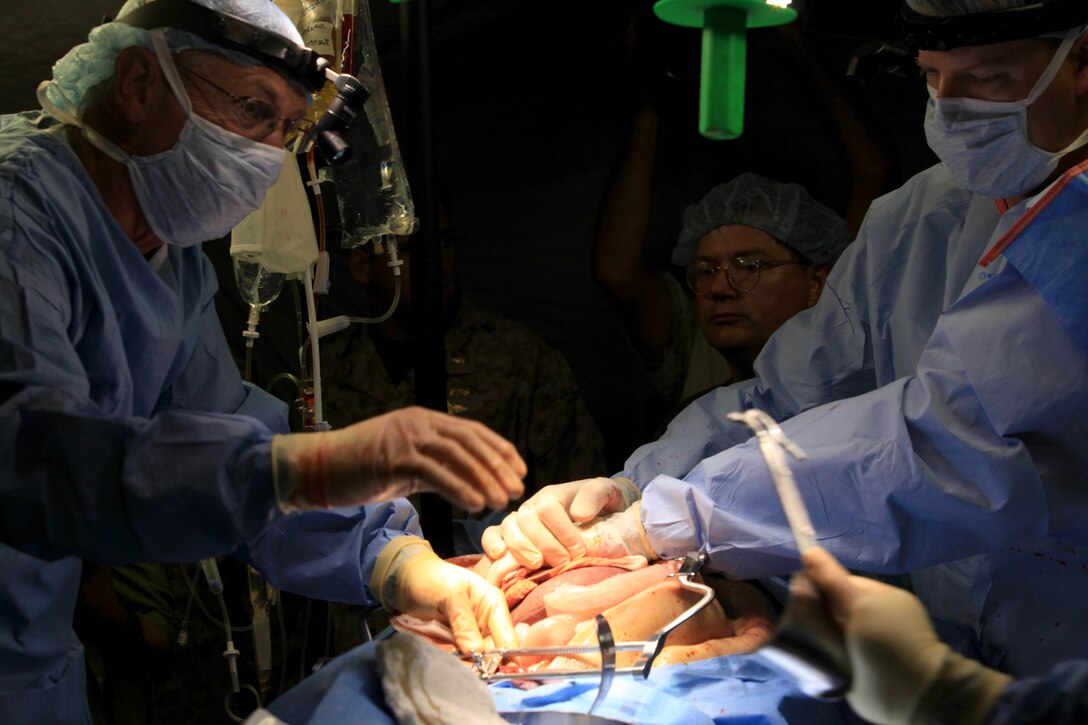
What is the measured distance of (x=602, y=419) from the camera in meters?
3.95

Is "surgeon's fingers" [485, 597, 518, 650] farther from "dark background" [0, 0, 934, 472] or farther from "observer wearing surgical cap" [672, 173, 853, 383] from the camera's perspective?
"dark background" [0, 0, 934, 472]

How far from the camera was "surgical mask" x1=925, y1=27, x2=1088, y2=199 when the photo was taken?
1.86m

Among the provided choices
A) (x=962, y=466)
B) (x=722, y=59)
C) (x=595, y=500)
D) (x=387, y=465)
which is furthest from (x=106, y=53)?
(x=962, y=466)

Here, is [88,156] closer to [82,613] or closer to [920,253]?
[82,613]

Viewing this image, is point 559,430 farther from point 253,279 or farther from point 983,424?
point 983,424

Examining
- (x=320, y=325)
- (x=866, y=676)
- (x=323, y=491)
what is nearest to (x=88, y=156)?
(x=320, y=325)

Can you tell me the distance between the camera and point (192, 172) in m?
1.92

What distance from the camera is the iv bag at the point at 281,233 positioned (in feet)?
8.10

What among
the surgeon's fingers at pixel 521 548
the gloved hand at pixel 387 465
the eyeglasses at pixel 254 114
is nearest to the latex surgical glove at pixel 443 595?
the surgeon's fingers at pixel 521 548

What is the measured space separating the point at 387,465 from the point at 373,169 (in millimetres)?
1494

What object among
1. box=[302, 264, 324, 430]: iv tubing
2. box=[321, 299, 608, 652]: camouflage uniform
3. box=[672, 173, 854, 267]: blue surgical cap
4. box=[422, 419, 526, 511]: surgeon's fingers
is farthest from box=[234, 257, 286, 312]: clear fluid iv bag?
box=[672, 173, 854, 267]: blue surgical cap

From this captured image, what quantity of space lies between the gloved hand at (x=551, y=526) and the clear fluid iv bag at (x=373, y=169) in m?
0.82

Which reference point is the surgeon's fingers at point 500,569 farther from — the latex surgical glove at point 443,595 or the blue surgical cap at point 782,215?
the blue surgical cap at point 782,215

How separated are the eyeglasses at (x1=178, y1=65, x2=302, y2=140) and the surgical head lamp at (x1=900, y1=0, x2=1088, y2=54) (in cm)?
132
